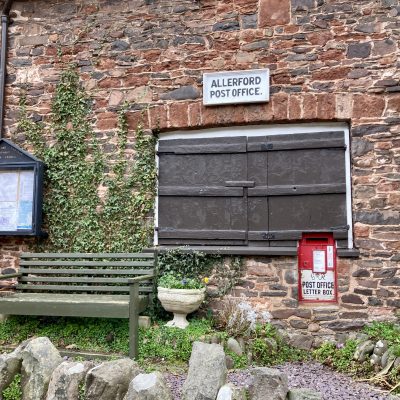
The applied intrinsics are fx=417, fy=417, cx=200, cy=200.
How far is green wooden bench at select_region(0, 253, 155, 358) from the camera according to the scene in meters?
4.50

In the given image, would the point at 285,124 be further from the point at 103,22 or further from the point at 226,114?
the point at 103,22

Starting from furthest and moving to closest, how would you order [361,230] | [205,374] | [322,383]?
[361,230], [322,383], [205,374]

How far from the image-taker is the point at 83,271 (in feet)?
17.5

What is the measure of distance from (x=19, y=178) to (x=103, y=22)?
99.2 inches

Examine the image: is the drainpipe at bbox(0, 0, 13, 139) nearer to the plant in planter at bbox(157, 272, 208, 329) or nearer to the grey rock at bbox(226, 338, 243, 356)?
the plant in planter at bbox(157, 272, 208, 329)

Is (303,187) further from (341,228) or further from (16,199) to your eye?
(16,199)

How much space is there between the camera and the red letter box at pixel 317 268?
16.8 feet

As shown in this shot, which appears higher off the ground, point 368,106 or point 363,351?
point 368,106

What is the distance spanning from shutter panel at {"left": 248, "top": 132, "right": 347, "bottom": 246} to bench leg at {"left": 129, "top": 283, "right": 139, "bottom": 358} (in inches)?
66.2

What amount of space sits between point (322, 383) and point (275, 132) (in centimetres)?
300

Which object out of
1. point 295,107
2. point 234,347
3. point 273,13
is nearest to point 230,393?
point 234,347

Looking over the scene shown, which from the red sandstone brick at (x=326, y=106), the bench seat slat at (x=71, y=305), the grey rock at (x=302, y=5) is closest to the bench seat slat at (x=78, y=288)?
the bench seat slat at (x=71, y=305)

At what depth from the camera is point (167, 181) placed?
18.4 ft

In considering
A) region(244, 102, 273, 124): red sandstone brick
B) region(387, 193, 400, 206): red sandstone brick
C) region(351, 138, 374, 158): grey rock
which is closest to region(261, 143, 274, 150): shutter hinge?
region(244, 102, 273, 124): red sandstone brick
